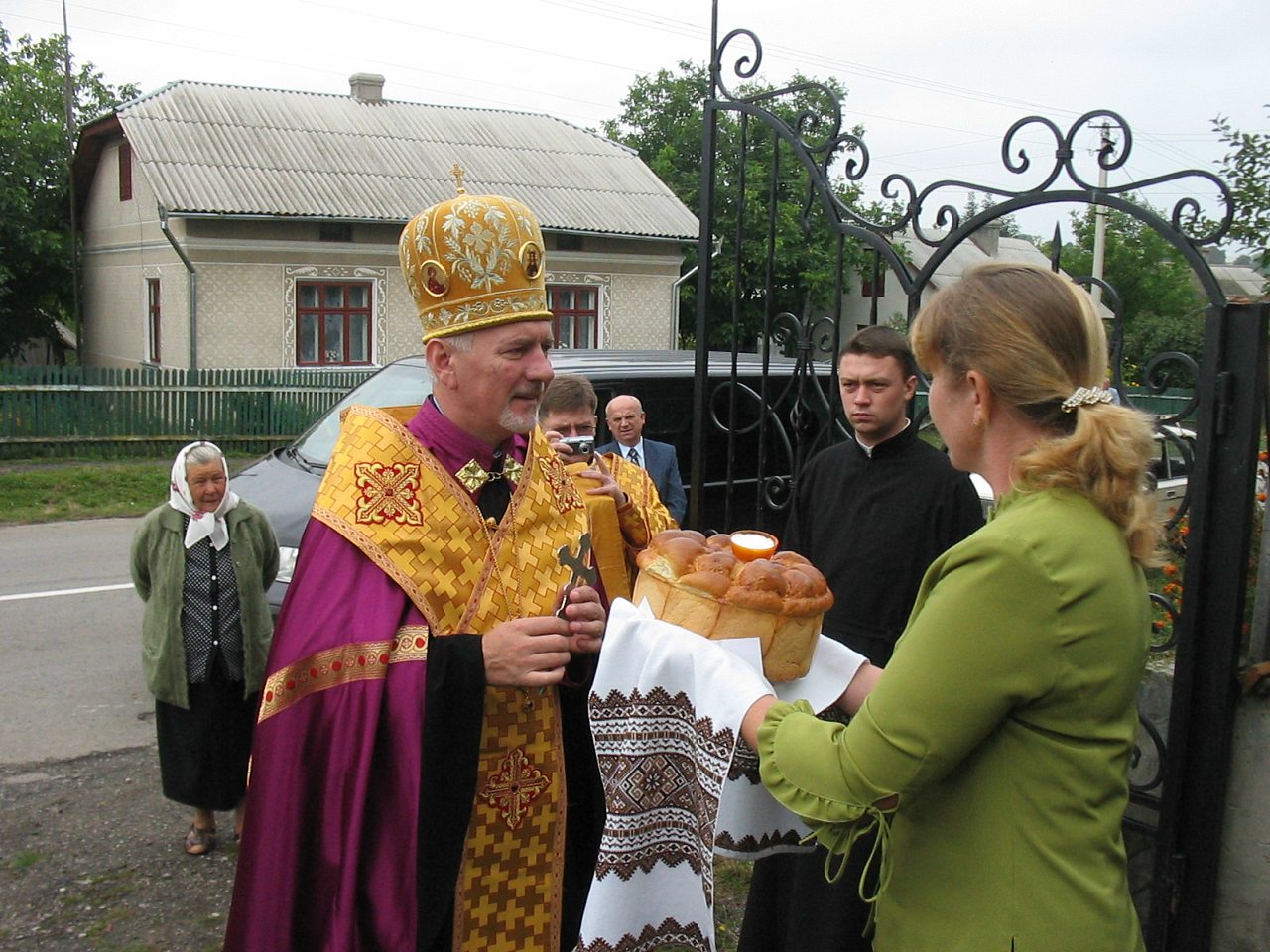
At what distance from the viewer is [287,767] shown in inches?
92.4

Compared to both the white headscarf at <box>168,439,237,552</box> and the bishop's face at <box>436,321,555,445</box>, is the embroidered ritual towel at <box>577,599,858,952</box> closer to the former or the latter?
the bishop's face at <box>436,321,555,445</box>

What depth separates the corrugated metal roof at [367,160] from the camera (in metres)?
21.1

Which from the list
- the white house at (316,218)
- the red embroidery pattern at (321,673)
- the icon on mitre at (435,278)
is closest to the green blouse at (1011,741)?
the red embroidery pattern at (321,673)

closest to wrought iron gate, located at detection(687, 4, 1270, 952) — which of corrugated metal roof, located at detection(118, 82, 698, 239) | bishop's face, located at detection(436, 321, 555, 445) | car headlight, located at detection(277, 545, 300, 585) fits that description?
bishop's face, located at detection(436, 321, 555, 445)

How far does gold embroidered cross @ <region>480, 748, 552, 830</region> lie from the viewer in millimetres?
2596

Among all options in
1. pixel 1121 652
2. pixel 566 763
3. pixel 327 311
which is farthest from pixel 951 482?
pixel 327 311

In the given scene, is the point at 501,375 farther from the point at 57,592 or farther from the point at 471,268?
the point at 57,592

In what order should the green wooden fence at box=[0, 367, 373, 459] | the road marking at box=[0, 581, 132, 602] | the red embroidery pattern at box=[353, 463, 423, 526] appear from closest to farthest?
the red embroidery pattern at box=[353, 463, 423, 526] → the road marking at box=[0, 581, 132, 602] → the green wooden fence at box=[0, 367, 373, 459]

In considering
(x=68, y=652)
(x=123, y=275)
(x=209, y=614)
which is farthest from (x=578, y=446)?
(x=123, y=275)

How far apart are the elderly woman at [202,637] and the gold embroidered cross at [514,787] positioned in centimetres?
235

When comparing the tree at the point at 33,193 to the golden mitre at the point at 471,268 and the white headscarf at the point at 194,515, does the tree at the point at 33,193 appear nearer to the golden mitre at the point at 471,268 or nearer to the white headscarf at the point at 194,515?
the white headscarf at the point at 194,515

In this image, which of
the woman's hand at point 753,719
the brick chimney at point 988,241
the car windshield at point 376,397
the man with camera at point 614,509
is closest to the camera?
the woman's hand at point 753,719

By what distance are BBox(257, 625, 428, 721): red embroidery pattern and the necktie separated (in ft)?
1.47

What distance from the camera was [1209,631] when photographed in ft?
9.16
